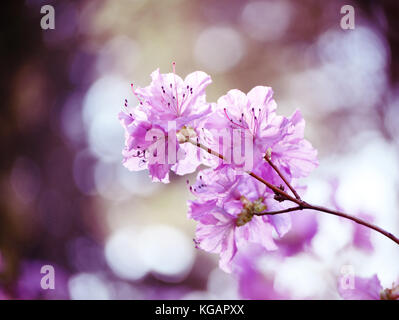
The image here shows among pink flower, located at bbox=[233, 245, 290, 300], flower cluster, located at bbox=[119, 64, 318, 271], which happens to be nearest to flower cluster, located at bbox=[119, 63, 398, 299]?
flower cluster, located at bbox=[119, 64, 318, 271]

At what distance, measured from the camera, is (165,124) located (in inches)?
17.7

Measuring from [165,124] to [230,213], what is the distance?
0.13 metres

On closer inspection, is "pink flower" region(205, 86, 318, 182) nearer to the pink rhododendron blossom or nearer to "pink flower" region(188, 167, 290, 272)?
"pink flower" region(188, 167, 290, 272)

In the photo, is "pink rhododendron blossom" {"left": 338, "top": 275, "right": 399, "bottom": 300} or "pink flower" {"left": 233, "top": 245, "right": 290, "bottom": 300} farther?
"pink flower" {"left": 233, "top": 245, "right": 290, "bottom": 300}

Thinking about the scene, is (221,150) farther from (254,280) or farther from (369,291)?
(254,280)

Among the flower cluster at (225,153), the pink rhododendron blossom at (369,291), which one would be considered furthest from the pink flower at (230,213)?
the pink rhododendron blossom at (369,291)

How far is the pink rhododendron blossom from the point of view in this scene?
17.9 inches

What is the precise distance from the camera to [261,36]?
1.90 metres

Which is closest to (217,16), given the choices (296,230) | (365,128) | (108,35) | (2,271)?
(108,35)

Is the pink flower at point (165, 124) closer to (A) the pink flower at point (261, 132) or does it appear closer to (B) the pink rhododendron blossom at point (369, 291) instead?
(A) the pink flower at point (261, 132)

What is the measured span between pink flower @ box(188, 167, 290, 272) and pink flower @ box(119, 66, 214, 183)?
0.04 metres

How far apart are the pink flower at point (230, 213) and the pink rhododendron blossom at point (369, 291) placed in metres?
0.10

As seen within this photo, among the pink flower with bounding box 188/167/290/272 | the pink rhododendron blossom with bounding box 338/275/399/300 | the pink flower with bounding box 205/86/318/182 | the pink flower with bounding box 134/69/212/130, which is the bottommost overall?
the pink rhododendron blossom with bounding box 338/275/399/300

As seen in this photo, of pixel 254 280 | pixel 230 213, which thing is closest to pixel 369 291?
pixel 230 213
